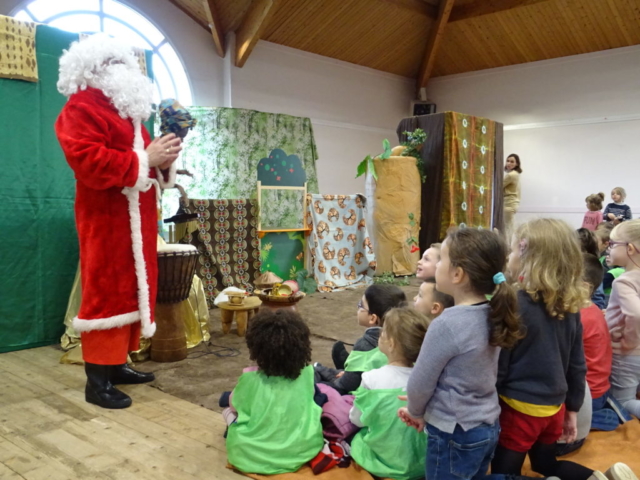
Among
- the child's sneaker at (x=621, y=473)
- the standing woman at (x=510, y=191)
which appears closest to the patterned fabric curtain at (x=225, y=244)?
the child's sneaker at (x=621, y=473)

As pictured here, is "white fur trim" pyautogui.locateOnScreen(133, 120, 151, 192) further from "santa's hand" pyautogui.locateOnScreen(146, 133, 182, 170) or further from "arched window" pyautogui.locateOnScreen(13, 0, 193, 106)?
"arched window" pyautogui.locateOnScreen(13, 0, 193, 106)

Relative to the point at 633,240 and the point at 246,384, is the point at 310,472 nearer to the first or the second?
the point at 246,384

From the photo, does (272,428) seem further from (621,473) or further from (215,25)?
(215,25)

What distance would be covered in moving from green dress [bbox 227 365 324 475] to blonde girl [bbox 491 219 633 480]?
653mm

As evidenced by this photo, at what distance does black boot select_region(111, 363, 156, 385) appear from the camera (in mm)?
2904

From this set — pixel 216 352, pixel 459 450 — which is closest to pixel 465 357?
pixel 459 450

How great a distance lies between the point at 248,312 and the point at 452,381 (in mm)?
2638

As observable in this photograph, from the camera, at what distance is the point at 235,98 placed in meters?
8.91

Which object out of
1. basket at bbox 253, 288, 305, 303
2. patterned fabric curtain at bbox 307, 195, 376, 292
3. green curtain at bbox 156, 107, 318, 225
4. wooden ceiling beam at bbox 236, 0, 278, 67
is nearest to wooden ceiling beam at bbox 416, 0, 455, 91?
wooden ceiling beam at bbox 236, 0, 278, 67

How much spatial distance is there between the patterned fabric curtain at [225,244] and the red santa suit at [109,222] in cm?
237

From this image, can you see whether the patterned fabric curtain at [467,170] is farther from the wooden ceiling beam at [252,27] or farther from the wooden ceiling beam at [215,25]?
the wooden ceiling beam at [215,25]

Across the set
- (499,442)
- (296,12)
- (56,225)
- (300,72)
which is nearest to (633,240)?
(499,442)

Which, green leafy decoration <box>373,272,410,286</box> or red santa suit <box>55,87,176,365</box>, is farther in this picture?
green leafy decoration <box>373,272,410,286</box>

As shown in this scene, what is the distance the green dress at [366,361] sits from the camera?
2225 mm
